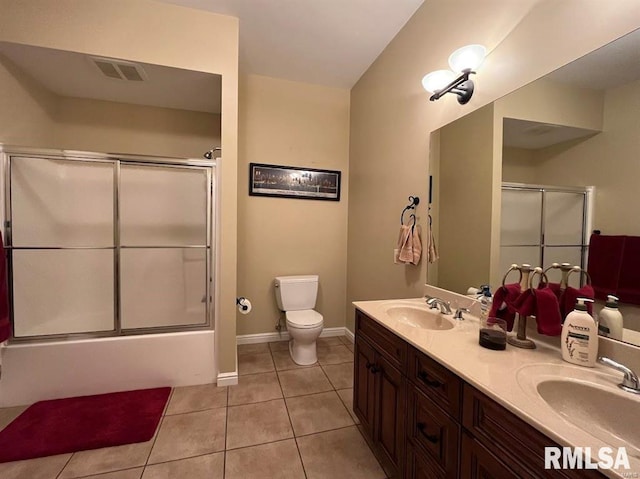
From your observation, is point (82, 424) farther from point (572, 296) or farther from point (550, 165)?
point (550, 165)

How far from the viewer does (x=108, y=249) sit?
7.29ft

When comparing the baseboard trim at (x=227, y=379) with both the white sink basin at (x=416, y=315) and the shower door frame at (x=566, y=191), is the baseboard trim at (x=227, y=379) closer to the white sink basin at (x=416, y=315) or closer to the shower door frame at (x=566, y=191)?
the white sink basin at (x=416, y=315)

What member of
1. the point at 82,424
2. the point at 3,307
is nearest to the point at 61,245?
the point at 3,307

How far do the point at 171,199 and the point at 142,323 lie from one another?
1.10 m

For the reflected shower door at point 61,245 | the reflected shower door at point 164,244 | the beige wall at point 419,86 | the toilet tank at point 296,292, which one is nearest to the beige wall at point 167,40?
the reflected shower door at point 164,244

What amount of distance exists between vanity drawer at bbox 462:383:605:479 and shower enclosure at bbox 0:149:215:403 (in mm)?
1937

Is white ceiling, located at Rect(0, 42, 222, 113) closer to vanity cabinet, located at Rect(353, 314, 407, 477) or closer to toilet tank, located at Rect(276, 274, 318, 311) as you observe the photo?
toilet tank, located at Rect(276, 274, 318, 311)

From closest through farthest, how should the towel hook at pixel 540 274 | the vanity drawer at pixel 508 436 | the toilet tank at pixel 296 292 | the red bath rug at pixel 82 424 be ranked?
the vanity drawer at pixel 508 436 → the towel hook at pixel 540 274 → the red bath rug at pixel 82 424 → the toilet tank at pixel 296 292

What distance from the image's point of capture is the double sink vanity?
0.68m

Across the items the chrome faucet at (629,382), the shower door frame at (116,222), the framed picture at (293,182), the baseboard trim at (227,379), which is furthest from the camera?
the framed picture at (293,182)

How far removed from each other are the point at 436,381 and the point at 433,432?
0.64ft

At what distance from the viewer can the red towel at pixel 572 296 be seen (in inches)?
39.9

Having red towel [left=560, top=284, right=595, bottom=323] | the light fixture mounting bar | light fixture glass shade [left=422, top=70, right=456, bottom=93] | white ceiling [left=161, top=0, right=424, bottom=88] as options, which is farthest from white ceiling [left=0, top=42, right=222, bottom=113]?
red towel [left=560, top=284, right=595, bottom=323]

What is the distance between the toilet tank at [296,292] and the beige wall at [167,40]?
2.16ft
